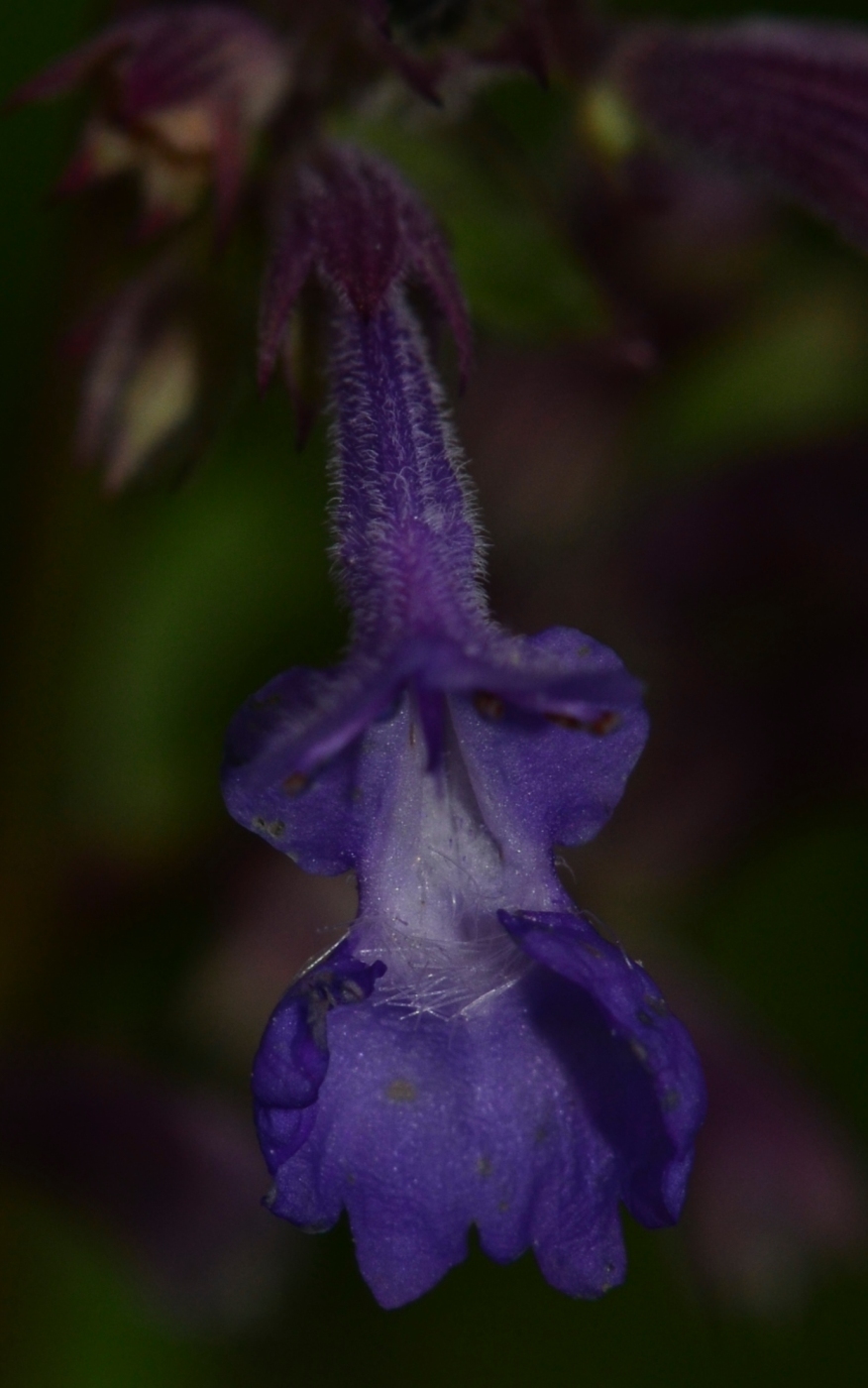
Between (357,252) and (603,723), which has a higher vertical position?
(357,252)

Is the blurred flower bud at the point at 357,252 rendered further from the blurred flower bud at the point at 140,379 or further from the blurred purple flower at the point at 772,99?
the blurred purple flower at the point at 772,99

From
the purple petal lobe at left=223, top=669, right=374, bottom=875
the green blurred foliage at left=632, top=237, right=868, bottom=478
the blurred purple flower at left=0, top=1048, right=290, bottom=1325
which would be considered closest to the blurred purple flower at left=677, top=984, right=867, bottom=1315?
the blurred purple flower at left=0, top=1048, right=290, bottom=1325

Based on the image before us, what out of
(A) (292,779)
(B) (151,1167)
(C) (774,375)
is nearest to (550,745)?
(A) (292,779)

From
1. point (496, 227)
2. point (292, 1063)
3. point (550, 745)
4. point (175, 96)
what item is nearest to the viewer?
point (292, 1063)

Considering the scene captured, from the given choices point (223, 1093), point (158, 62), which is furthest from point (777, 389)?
point (158, 62)

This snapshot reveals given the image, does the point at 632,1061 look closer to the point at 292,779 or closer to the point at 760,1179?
the point at 292,779

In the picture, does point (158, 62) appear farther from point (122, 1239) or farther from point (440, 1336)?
point (440, 1336)

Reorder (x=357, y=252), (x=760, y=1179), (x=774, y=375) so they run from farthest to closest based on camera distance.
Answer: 1. (x=774, y=375)
2. (x=760, y=1179)
3. (x=357, y=252)

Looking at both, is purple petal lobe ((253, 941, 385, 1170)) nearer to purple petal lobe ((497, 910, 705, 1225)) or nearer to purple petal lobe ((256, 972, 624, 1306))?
purple petal lobe ((256, 972, 624, 1306))
